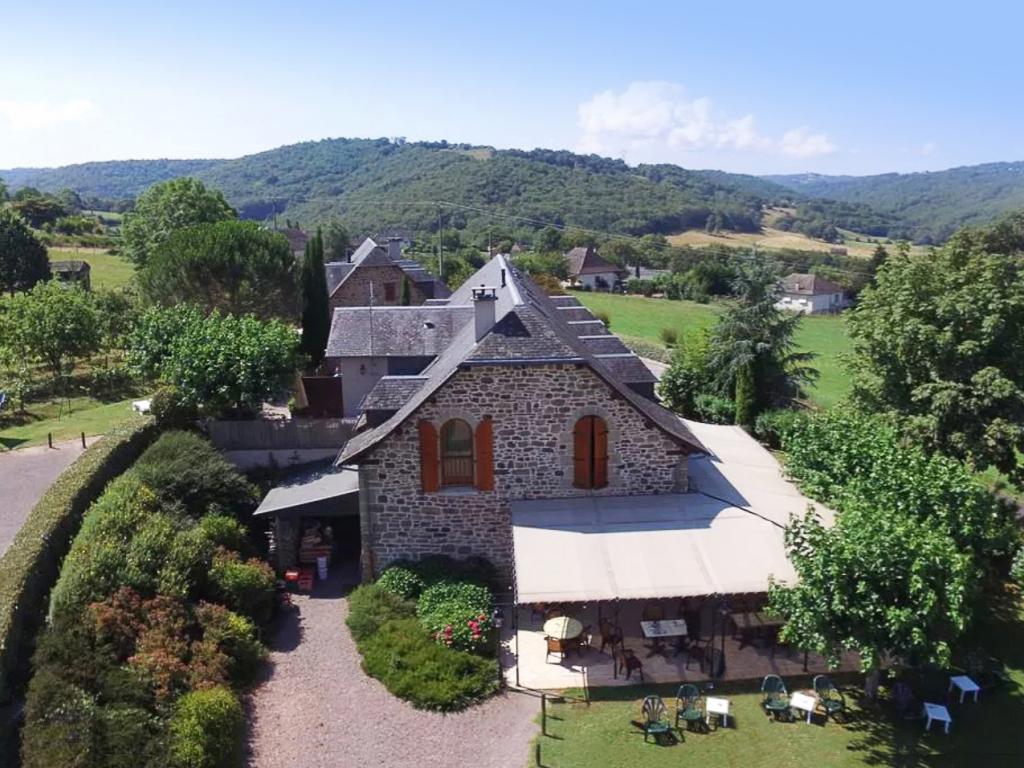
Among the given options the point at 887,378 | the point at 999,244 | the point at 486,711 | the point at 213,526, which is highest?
the point at 999,244

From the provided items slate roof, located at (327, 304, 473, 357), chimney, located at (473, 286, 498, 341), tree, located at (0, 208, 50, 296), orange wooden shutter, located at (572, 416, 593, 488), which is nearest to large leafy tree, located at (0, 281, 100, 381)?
slate roof, located at (327, 304, 473, 357)

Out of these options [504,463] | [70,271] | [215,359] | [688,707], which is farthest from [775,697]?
[70,271]

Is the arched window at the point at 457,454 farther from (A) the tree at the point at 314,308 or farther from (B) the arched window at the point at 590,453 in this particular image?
(A) the tree at the point at 314,308

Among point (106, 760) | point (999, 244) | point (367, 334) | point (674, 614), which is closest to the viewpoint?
point (106, 760)

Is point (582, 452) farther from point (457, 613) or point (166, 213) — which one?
point (166, 213)

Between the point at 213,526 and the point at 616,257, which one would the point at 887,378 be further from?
the point at 616,257

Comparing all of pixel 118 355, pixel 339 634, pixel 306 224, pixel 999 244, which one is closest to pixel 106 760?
pixel 339 634

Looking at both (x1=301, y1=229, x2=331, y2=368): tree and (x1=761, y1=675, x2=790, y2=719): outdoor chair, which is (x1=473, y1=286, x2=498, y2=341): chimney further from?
(x1=301, y1=229, x2=331, y2=368): tree

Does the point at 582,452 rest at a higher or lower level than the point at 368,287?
lower
